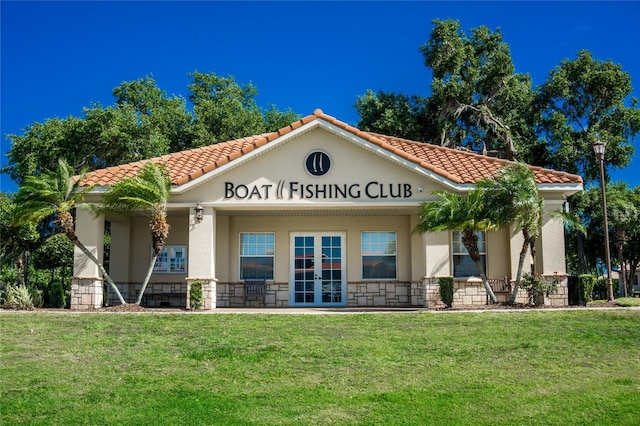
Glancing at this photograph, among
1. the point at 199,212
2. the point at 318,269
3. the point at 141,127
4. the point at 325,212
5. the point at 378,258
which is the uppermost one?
the point at 141,127

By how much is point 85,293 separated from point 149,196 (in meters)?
3.38

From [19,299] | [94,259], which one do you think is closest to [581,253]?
[94,259]

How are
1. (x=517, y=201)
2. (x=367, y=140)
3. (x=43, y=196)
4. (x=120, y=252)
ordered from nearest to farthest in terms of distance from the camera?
(x=517, y=201)
(x=43, y=196)
(x=367, y=140)
(x=120, y=252)

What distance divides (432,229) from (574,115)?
1980 centimetres

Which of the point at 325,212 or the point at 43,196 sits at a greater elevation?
the point at 43,196

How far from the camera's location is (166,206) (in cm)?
1923

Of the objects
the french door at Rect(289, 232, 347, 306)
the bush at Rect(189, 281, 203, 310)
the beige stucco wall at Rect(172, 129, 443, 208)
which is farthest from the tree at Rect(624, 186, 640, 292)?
the bush at Rect(189, 281, 203, 310)

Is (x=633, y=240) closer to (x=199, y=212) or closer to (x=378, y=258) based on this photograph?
(x=378, y=258)

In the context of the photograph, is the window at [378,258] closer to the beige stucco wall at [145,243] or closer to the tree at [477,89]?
the beige stucco wall at [145,243]

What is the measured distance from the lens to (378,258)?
21.5 meters

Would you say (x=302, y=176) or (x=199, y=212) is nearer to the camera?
(x=199, y=212)

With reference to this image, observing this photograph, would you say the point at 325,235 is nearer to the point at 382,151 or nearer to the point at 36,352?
the point at 382,151

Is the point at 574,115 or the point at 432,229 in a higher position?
the point at 574,115

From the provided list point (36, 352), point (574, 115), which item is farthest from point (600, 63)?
point (36, 352)
